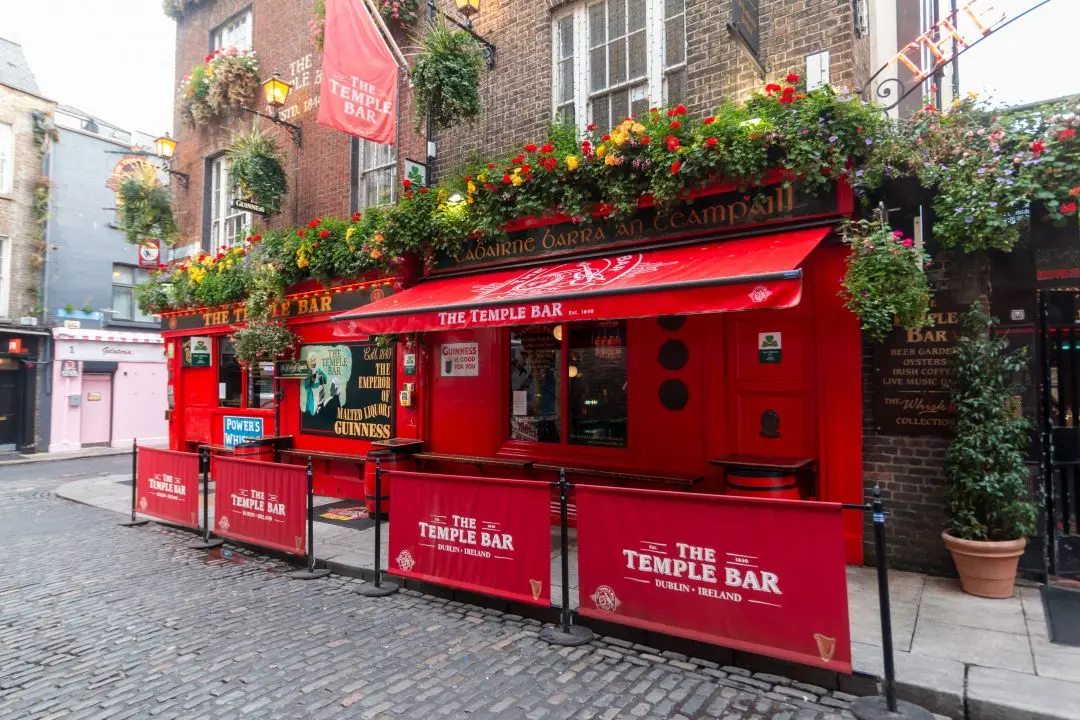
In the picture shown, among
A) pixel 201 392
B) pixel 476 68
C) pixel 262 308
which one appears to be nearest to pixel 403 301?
pixel 476 68

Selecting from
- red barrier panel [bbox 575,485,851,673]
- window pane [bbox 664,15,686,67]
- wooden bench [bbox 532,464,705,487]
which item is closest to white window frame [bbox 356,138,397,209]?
window pane [bbox 664,15,686,67]

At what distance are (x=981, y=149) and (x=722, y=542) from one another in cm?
423

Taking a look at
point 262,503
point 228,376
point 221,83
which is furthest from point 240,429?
point 221,83

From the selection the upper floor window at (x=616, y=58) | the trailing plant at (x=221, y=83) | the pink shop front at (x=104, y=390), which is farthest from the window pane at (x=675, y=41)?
the pink shop front at (x=104, y=390)

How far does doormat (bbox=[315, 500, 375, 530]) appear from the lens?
8616 mm

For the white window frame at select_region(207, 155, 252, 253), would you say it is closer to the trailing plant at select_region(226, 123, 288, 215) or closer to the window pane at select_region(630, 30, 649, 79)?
the trailing plant at select_region(226, 123, 288, 215)

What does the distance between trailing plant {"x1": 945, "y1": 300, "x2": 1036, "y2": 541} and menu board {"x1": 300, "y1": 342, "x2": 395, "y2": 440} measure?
24.6 ft

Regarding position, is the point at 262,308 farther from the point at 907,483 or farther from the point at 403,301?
the point at 907,483

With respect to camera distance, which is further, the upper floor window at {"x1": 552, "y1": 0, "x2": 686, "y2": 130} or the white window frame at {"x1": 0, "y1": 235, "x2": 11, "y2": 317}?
the white window frame at {"x1": 0, "y1": 235, "x2": 11, "y2": 317}

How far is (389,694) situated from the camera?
4.00 m

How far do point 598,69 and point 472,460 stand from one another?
5.70 m

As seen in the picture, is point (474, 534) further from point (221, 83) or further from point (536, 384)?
point (221, 83)

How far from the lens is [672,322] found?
24.0 feet

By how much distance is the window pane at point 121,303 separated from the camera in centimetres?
2205
